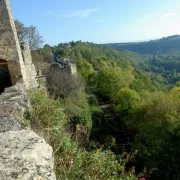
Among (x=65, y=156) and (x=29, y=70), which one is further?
(x=29, y=70)

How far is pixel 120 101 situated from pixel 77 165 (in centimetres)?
2509

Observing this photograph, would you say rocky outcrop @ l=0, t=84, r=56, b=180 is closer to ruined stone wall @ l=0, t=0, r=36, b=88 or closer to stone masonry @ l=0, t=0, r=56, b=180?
stone masonry @ l=0, t=0, r=56, b=180

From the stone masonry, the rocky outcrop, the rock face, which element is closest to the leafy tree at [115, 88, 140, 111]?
the stone masonry

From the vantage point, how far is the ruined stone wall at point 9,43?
758cm

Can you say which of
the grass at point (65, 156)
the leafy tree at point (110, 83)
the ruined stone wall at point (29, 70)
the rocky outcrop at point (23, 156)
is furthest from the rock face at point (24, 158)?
the leafy tree at point (110, 83)

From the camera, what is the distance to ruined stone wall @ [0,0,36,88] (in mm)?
7578

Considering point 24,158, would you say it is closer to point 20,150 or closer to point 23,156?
point 23,156

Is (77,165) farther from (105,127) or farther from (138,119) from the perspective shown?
(105,127)

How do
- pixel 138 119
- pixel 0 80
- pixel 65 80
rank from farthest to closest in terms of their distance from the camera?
pixel 138 119, pixel 65 80, pixel 0 80

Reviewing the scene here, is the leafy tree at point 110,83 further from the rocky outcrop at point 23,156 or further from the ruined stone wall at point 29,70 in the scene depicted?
the rocky outcrop at point 23,156

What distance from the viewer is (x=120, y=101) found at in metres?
28.0

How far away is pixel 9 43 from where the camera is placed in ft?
25.8

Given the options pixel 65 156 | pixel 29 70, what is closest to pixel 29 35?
pixel 29 70

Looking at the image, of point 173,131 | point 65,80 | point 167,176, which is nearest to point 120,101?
point 65,80
